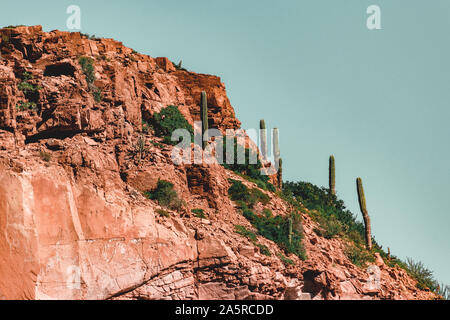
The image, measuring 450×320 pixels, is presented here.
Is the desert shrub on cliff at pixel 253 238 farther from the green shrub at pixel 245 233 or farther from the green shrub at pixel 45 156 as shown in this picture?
the green shrub at pixel 45 156

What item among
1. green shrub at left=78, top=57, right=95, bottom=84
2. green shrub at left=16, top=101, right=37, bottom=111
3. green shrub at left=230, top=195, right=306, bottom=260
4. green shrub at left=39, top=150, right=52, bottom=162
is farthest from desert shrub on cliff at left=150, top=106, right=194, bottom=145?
green shrub at left=39, top=150, right=52, bottom=162

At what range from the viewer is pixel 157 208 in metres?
16.8

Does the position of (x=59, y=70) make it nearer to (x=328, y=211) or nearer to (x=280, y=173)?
(x=280, y=173)

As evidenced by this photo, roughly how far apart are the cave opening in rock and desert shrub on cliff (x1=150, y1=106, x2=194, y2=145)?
4913 millimetres

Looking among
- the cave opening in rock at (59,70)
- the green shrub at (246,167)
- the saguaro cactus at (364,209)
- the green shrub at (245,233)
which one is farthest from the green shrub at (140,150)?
the saguaro cactus at (364,209)

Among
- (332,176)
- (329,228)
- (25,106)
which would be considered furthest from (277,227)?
(332,176)

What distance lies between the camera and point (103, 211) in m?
14.6

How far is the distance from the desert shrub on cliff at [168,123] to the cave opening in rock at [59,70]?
491cm

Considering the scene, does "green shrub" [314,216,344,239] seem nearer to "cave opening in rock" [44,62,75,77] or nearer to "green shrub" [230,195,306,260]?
"green shrub" [230,195,306,260]

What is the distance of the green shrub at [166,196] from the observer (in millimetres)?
17688

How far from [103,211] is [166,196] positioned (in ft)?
11.6

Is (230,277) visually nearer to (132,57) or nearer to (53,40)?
(53,40)
